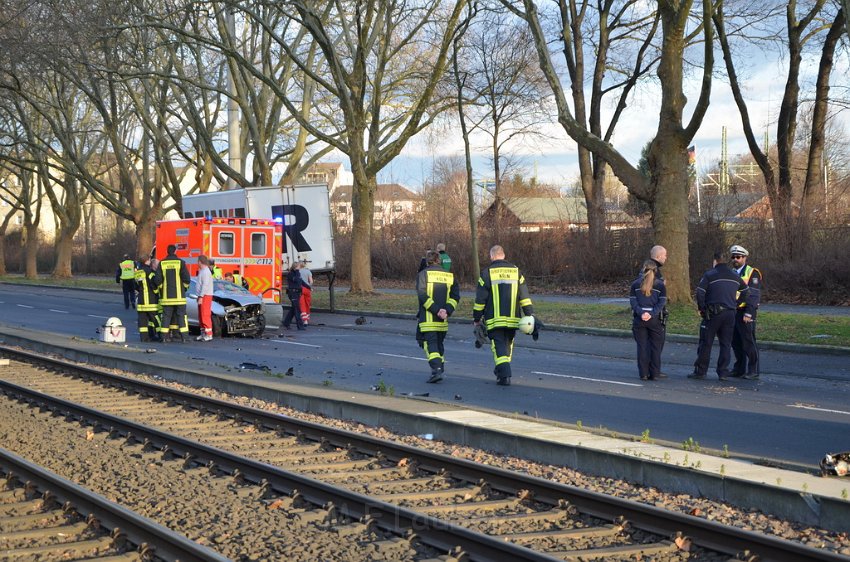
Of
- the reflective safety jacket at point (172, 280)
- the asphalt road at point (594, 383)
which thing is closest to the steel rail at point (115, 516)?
the asphalt road at point (594, 383)

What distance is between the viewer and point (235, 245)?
26875 mm

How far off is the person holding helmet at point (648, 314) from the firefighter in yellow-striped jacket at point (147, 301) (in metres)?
10.9

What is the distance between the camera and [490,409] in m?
12.3

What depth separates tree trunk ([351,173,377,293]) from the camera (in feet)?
109

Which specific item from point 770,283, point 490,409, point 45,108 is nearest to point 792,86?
point 770,283

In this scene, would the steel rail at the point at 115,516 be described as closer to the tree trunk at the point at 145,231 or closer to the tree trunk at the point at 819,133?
the tree trunk at the point at 819,133

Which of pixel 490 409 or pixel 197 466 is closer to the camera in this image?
pixel 197 466

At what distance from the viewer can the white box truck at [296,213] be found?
29984 millimetres

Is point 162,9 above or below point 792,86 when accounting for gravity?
above

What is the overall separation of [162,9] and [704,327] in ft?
74.8

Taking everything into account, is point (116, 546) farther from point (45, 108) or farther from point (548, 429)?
point (45, 108)

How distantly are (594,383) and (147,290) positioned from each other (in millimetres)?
10626

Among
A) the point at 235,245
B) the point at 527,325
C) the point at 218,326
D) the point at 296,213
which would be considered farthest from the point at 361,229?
the point at 527,325

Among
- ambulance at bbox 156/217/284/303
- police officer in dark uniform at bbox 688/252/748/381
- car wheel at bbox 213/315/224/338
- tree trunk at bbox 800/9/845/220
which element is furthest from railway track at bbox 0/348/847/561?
tree trunk at bbox 800/9/845/220
